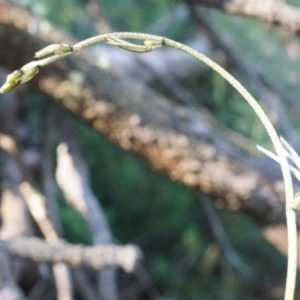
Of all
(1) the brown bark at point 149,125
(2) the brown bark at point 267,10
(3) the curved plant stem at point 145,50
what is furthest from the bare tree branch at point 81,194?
(3) the curved plant stem at point 145,50

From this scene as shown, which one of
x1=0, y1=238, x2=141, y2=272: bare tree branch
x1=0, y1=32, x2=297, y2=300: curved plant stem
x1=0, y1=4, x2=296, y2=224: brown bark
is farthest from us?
x1=0, y1=4, x2=296, y2=224: brown bark

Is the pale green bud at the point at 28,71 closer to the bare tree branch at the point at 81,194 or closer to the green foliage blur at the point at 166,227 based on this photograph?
the bare tree branch at the point at 81,194

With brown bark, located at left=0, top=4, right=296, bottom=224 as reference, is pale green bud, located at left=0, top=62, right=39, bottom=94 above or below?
below

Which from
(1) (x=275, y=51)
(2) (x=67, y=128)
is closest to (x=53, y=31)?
(2) (x=67, y=128)

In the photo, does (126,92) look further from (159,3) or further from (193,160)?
(159,3)

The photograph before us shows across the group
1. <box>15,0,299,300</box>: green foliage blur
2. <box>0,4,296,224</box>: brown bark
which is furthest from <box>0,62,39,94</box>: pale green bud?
<box>15,0,299,300</box>: green foliage blur

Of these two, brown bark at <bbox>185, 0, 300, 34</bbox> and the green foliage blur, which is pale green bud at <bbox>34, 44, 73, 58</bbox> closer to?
brown bark at <bbox>185, 0, 300, 34</bbox>
